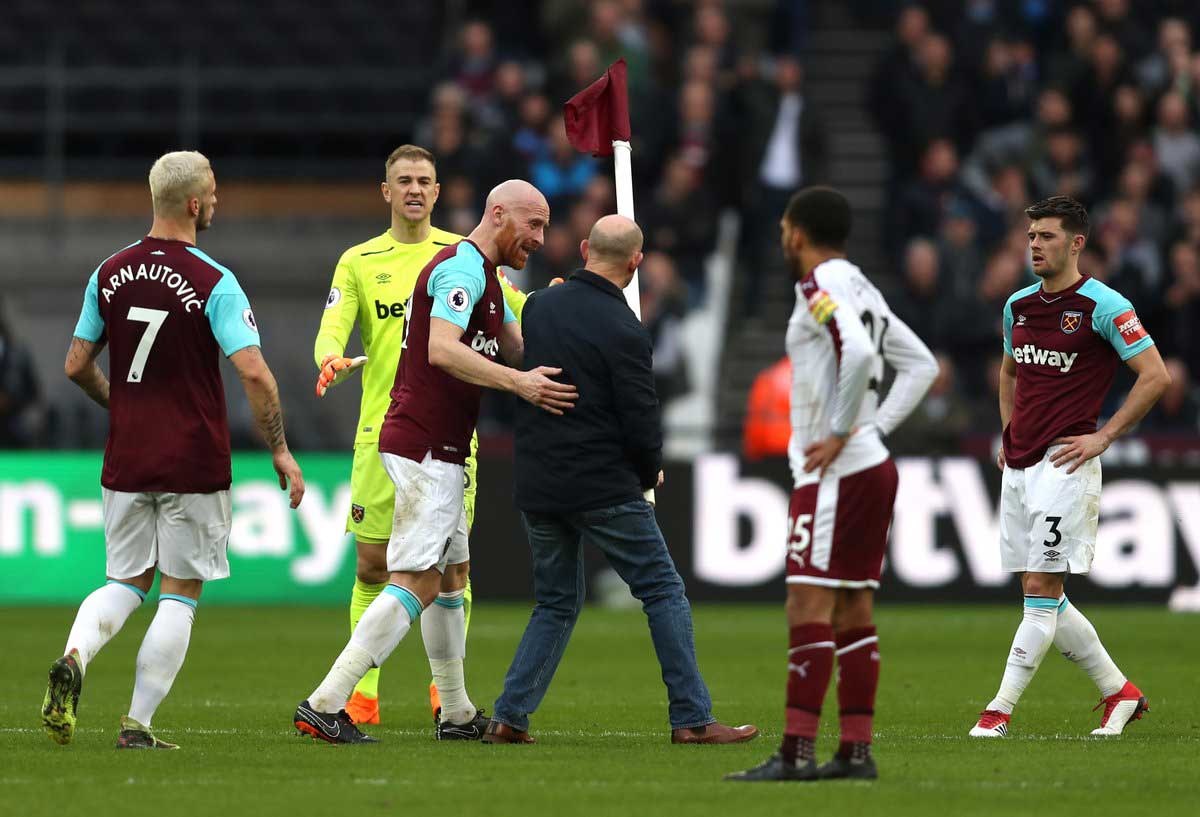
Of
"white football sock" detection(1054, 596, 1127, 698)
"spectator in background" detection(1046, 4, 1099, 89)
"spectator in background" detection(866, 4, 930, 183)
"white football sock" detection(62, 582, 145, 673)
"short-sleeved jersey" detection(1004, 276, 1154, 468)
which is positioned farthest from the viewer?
"spectator in background" detection(866, 4, 930, 183)

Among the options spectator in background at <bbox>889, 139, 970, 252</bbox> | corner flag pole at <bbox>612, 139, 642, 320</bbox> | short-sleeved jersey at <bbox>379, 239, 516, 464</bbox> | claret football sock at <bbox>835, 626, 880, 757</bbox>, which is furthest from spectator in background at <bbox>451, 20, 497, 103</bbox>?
claret football sock at <bbox>835, 626, 880, 757</bbox>

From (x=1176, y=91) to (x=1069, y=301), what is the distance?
510 inches

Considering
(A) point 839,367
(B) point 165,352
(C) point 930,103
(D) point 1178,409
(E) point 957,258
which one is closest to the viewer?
(A) point 839,367

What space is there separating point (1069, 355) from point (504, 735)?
325 cm

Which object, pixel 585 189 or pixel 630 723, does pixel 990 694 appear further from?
pixel 585 189

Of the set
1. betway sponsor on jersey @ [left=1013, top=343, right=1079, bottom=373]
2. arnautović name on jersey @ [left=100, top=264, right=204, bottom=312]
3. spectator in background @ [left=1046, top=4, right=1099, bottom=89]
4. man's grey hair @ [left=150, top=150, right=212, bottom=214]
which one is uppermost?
spectator in background @ [left=1046, top=4, right=1099, bottom=89]

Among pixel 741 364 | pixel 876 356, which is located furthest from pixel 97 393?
pixel 741 364

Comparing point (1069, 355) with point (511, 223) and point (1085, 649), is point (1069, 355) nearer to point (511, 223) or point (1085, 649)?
point (1085, 649)

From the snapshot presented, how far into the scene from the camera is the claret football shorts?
8.05 meters

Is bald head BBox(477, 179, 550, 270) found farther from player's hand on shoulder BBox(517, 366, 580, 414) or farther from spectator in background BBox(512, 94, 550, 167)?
spectator in background BBox(512, 94, 550, 167)

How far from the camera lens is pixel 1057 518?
9.99 metres

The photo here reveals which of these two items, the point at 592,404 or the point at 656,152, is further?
the point at 656,152

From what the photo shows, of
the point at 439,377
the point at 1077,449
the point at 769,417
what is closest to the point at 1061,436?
the point at 1077,449

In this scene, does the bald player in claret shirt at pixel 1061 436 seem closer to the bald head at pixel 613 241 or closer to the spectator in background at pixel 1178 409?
the bald head at pixel 613 241
